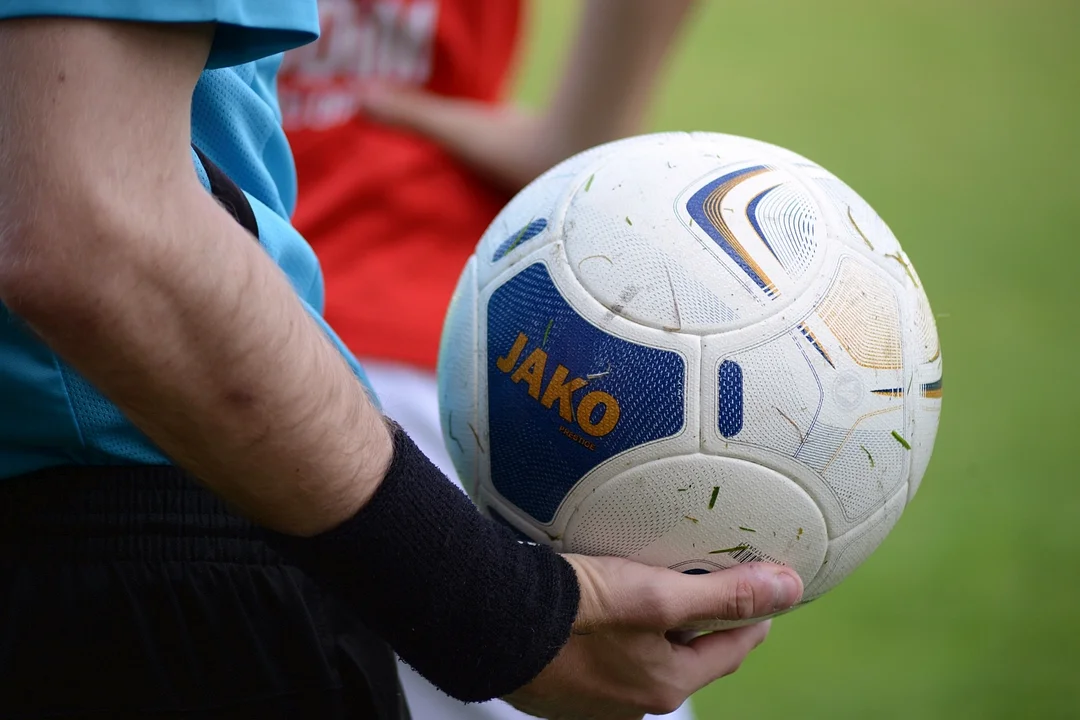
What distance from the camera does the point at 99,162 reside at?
0.78 m

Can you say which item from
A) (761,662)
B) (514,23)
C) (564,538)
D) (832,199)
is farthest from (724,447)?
(761,662)

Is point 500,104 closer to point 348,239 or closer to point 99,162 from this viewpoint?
point 348,239

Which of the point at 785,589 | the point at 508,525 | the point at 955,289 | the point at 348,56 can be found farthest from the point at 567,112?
the point at 955,289

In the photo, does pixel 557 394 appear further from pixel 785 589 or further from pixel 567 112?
pixel 567 112

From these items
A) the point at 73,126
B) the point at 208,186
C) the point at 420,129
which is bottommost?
the point at 420,129

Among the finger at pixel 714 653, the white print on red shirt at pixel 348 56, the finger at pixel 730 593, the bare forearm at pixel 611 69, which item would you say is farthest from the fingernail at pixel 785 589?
the white print on red shirt at pixel 348 56

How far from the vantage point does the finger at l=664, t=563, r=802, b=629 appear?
1.11m

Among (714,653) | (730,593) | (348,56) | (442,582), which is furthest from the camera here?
(348,56)

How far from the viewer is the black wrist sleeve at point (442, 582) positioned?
3.29ft

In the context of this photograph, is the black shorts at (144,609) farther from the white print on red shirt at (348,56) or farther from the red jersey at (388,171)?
the white print on red shirt at (348,56)

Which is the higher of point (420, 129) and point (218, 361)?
point (218, 361)

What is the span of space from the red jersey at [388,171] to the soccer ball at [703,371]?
2.61 feet

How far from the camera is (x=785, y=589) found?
1147 mm

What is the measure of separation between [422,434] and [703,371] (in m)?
0.84
